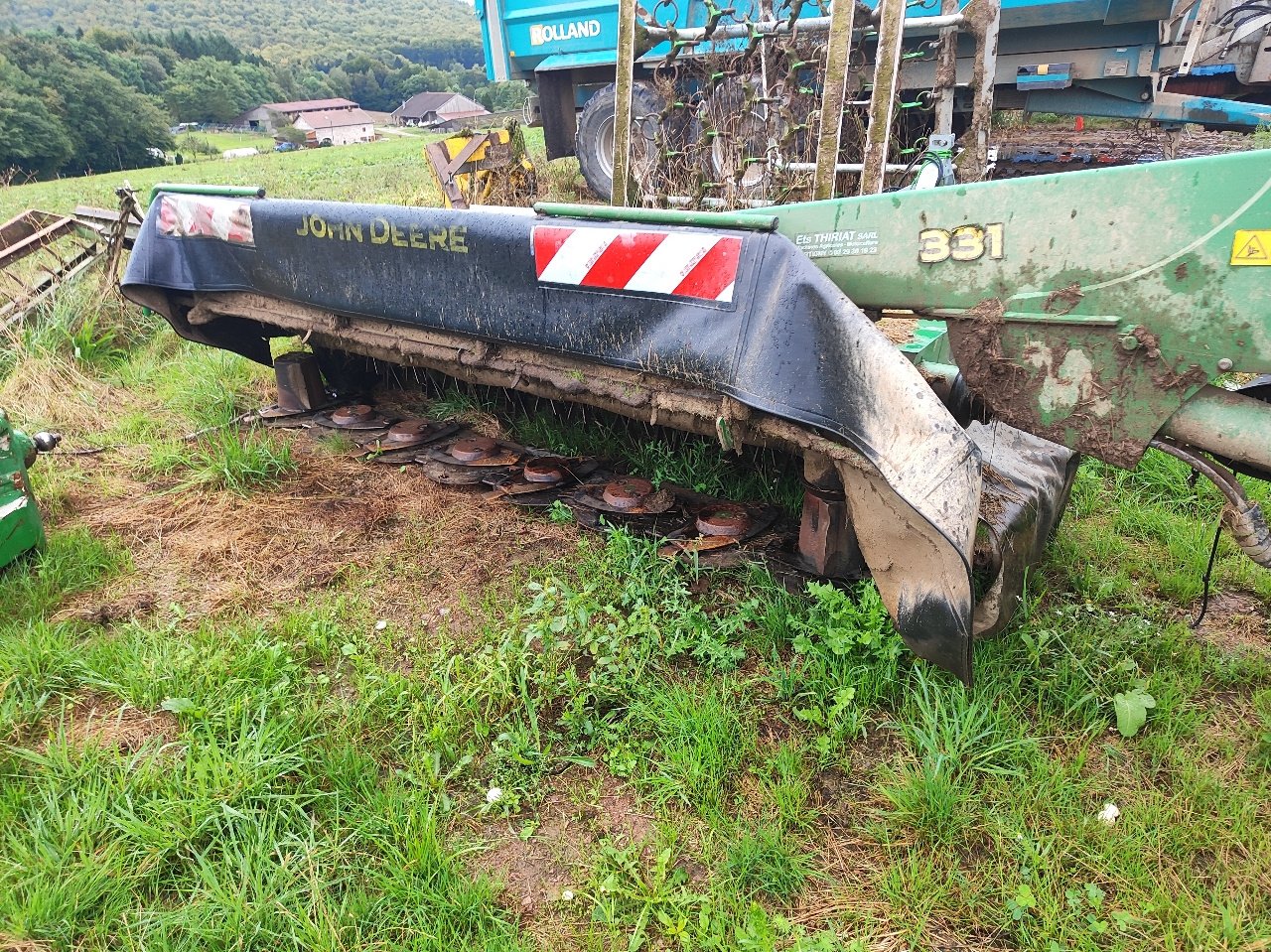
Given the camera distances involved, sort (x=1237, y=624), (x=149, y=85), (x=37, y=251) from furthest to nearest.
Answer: (x=149, y=85), (x=37, y=251), (x=1237, y=624)

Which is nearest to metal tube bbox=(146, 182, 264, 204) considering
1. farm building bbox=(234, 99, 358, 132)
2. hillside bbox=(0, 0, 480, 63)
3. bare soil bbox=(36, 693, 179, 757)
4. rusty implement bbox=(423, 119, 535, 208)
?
bare soil bbox=(36, 693, 179, 757)

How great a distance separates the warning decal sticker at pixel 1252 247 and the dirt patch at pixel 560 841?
1.71m

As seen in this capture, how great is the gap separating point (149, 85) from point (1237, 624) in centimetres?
7928

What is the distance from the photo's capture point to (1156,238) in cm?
159

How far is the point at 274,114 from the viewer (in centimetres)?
7044

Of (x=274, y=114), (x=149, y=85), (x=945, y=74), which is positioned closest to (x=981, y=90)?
(x=945, y=74)

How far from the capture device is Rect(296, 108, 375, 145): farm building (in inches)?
2709

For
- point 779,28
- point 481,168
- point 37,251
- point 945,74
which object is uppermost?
point 779,28

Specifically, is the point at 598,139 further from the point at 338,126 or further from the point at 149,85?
the point at 338,126

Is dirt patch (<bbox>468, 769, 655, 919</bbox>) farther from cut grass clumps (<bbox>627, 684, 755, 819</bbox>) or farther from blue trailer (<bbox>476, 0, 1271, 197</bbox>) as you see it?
blue trailer (<bbox>476, 0, 1271, 197</bbox>)

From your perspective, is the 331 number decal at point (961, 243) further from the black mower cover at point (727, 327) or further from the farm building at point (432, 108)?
the farm building at point (432, 108)

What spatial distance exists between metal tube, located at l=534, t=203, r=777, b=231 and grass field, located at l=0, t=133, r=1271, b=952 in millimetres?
1020

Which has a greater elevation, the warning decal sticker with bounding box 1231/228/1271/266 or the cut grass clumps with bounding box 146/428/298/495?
the warning decal sticker with bounding box 1231/228/1271/266

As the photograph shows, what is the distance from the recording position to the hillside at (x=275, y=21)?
96500mm
